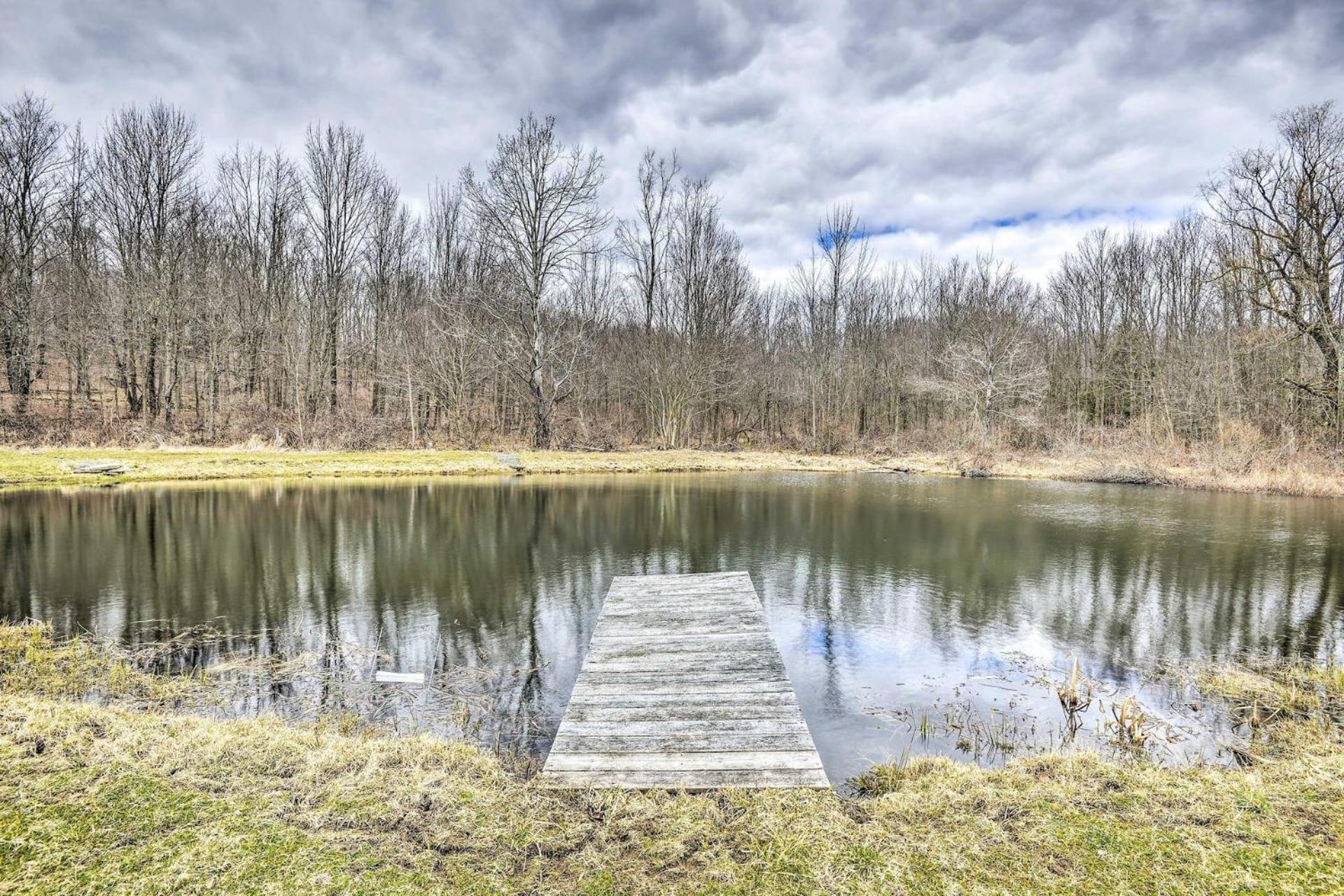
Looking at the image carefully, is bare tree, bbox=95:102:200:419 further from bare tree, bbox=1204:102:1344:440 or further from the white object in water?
bare tree, bbox=1204:102:1344:440

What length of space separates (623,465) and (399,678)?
67.2 ft

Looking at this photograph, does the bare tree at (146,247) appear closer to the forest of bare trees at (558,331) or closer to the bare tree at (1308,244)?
the forest of bare trees at (558,331)

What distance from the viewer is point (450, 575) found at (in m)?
10.3

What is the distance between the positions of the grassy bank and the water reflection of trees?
6.90 ft

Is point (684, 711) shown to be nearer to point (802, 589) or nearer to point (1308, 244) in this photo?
point (802, 589)

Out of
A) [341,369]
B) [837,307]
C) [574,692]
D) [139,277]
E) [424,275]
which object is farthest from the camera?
[837,307]

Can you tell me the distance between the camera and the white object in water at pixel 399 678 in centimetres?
614

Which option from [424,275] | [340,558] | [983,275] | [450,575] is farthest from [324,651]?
[983,275]

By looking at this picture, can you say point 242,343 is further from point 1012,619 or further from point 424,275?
point 1012,619

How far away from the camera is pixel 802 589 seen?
32.7 ft

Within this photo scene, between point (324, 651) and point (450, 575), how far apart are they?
3.31 m

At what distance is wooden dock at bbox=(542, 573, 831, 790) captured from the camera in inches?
157

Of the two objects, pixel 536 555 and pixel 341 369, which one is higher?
pixel 341 369

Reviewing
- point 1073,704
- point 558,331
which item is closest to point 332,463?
point 558,331
